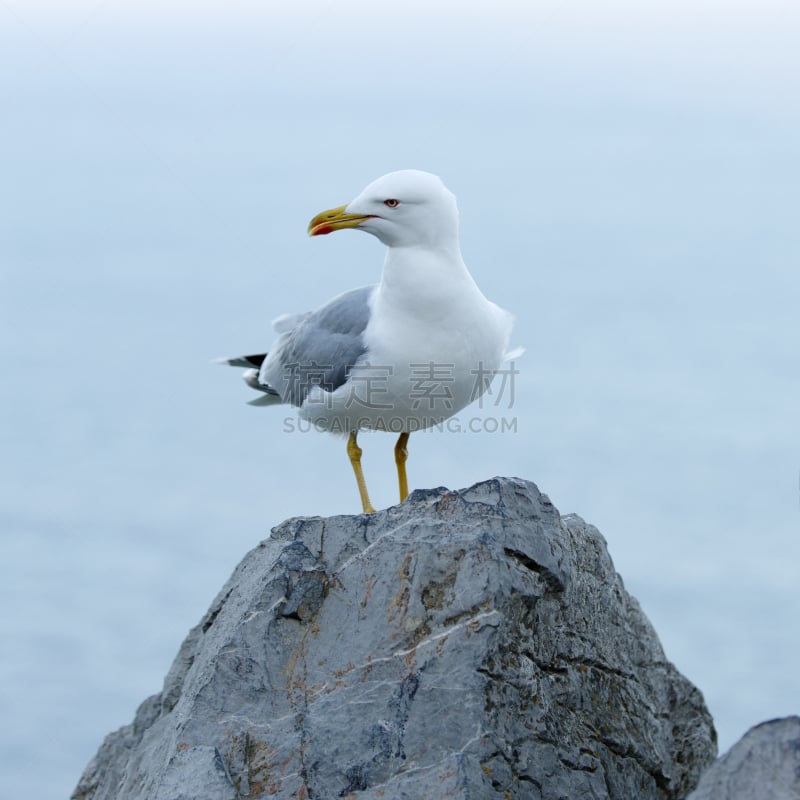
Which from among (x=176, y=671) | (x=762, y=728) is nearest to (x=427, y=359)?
(x=176, y=671)

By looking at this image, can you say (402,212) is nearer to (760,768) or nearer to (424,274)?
(424,274)

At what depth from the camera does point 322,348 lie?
23.6 feet

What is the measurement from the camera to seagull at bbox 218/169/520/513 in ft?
21.9

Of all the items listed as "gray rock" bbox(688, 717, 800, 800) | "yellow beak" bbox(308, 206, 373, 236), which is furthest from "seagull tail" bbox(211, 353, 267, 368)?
"gray rock" bbox(688, 717, 800, 800)

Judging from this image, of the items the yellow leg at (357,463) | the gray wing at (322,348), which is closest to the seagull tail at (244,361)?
the gray wing at (322,348)

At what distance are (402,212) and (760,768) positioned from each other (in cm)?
373

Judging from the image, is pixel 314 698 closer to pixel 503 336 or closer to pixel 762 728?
pixel 762 728

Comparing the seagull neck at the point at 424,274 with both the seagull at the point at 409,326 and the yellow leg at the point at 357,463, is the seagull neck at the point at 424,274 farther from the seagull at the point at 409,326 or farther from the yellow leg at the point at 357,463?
the yellow leg at the point at 357,463

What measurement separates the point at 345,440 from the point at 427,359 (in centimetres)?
110

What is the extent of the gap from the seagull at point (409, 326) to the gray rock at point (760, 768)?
3.24 metres

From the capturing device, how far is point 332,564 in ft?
17.4

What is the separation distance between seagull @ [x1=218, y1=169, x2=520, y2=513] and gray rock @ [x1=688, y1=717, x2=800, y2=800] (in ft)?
10.6

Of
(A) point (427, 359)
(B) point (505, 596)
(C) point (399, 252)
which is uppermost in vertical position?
(C) point (399, 252)

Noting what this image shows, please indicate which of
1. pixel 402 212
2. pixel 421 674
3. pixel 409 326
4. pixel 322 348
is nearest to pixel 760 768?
pixel 421 674
